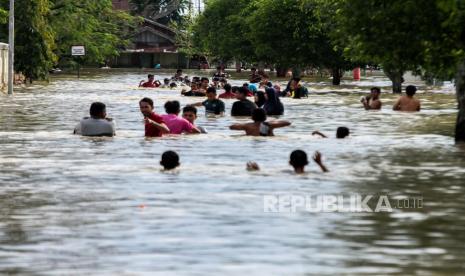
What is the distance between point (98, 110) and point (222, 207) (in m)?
12.7

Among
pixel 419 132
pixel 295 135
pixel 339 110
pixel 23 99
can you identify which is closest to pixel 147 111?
pixel 295 135

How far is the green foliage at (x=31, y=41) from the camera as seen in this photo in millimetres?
80938

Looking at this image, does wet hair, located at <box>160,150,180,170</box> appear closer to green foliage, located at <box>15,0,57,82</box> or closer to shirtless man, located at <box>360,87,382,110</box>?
shirtless man, located at <box>360,87,382,110</box>

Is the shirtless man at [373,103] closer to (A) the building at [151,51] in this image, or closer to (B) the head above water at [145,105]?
(B) the head above water at [145,105]

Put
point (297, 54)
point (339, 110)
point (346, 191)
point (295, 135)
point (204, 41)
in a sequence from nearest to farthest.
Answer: point (346, 191)
point (295, 135)
point (339, 110)
point (297, 54)
point (204, 41)

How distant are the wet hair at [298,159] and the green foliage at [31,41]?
62.0m

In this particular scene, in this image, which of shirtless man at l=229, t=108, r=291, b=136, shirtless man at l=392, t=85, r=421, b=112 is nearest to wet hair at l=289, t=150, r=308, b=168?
shirtless man at l=229, t=108, r=291, b=136

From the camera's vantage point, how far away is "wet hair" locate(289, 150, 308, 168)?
64.8 feet

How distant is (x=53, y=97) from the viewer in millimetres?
57719

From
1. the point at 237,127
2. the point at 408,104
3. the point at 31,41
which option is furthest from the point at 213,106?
the point at 31,41

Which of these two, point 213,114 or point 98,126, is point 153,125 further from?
point 213,114

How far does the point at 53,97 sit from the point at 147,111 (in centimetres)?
3071

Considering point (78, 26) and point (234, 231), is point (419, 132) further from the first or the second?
point (78, 26)

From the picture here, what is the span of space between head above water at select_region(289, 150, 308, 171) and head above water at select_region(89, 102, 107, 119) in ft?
28.5
